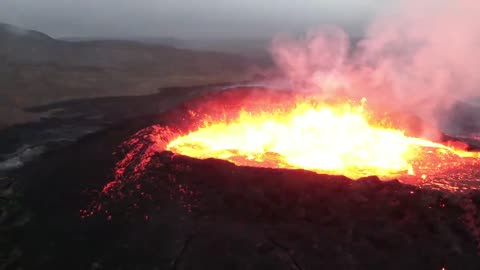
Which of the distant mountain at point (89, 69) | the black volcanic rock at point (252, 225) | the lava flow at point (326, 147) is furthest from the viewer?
the distant mountain at point (89, 69)

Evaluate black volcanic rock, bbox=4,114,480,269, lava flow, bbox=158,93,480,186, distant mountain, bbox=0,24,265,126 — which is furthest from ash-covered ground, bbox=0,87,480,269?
distant mountain, bbox=0,24,265,126

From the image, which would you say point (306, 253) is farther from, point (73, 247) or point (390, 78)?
point (390, 78)

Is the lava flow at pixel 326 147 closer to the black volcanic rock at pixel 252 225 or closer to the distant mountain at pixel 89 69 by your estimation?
the black volcanic rock at pixel 252 225

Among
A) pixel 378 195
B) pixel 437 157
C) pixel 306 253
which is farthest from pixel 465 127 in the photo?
pixel 306 253

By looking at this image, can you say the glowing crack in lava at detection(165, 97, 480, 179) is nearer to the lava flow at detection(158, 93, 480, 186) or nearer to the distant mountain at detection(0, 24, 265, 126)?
the lava flow at detection(158, 93, 480, 186)

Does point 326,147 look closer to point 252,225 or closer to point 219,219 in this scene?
point 252,225

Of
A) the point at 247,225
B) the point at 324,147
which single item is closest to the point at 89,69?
the point at 324,147

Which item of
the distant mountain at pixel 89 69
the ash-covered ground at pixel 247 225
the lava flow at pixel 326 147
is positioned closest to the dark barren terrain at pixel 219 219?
the ash-covered ground at pixel 247 225
